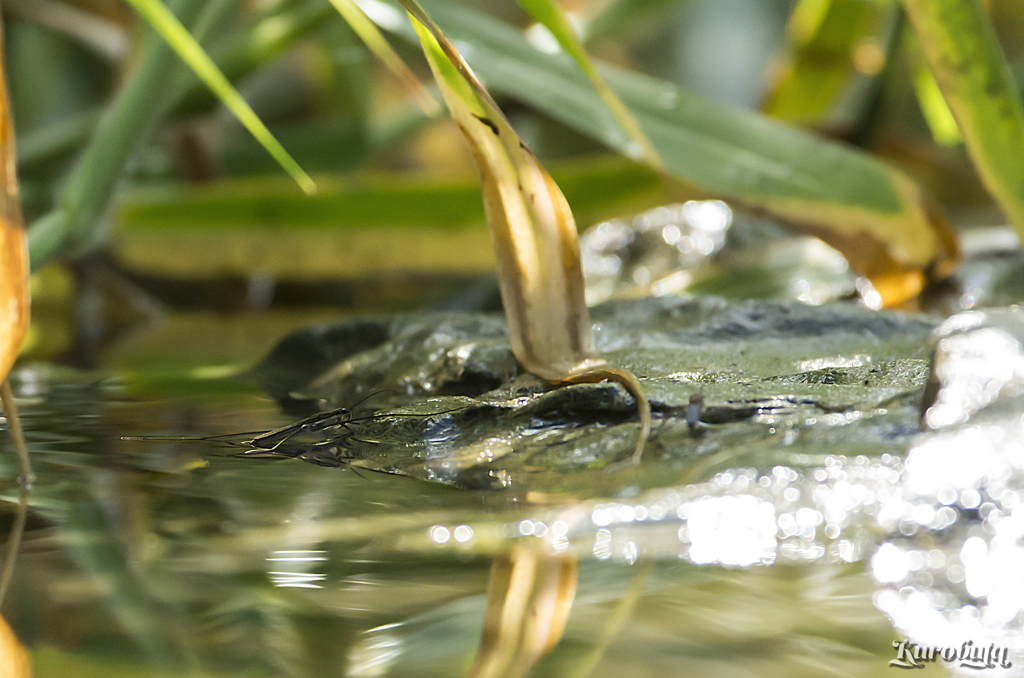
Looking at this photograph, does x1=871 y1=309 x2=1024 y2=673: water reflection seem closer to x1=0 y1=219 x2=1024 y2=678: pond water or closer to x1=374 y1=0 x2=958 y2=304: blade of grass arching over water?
x1=0 y1=219 x2=1024 y2=678: pond water

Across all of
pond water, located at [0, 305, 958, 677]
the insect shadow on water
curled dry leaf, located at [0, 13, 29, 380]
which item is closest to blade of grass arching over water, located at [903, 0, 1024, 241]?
pond water, located at [0, 305, 958, 677]

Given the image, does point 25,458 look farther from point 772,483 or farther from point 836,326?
point 836,326

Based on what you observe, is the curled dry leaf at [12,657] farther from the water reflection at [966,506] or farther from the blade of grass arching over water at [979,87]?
the blade of grass arching over water at [979,87]

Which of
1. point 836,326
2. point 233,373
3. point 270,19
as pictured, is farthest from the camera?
point 270,19

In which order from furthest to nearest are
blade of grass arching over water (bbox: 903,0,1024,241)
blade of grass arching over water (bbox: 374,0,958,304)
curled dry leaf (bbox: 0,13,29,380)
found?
blade of grass arching over water (bbox: 374,0,958,304) → blade of grass arching over water (bbox: 903,0,1024,241) → curled dry leaf (bbox: 0,13,29,380)

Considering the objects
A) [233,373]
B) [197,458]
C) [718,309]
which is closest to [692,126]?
[718,309]

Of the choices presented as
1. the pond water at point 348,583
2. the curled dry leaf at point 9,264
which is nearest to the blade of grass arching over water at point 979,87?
the pond water at point 348,583

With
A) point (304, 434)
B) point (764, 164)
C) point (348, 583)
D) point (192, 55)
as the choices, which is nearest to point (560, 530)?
point (348, 583)

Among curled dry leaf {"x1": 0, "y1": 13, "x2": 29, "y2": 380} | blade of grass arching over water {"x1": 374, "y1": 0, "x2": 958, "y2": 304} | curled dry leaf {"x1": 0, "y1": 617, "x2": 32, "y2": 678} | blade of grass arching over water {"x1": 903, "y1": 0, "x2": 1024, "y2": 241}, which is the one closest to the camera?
curled dry leaf {"x1": 0, "y1": 617, "x2": 32, "y2": 678}
